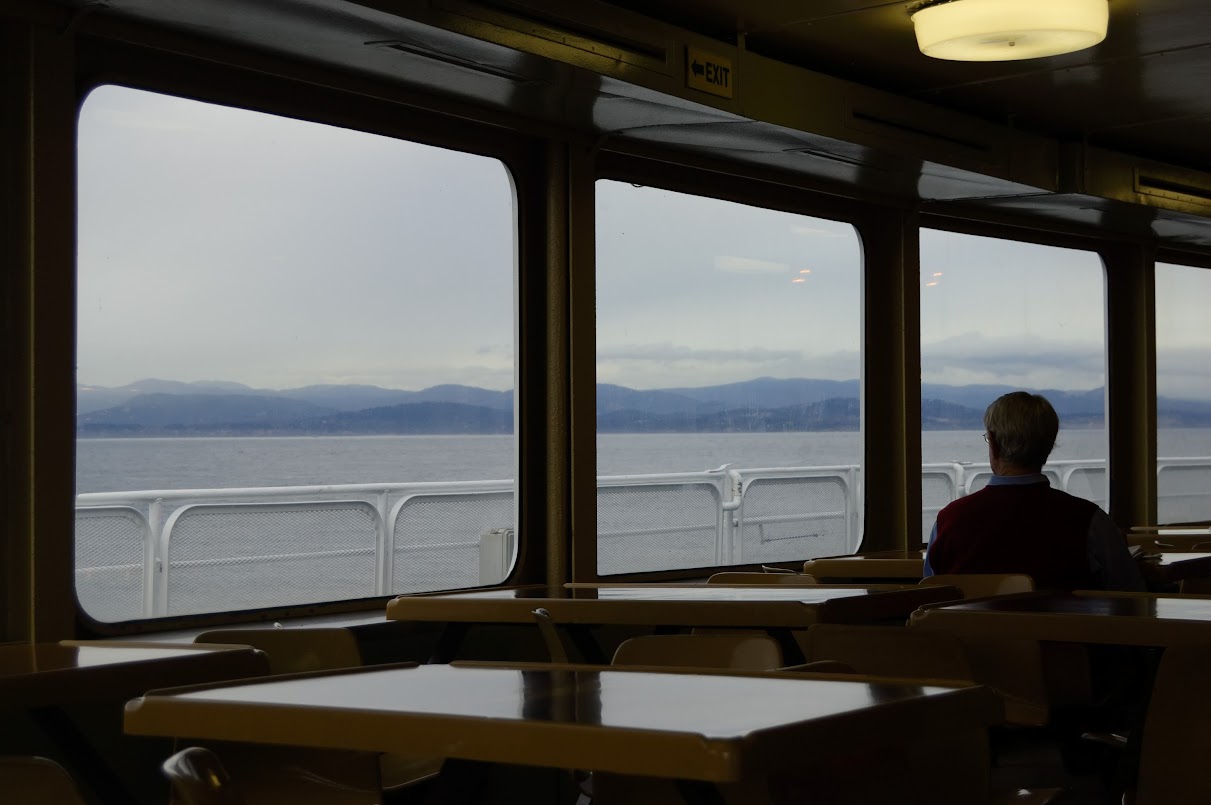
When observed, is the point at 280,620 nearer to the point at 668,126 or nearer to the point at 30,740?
the point at 30,740

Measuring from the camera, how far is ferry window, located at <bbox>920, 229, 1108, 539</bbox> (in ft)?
23.5

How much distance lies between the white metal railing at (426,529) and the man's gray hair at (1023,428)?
1.86 metres

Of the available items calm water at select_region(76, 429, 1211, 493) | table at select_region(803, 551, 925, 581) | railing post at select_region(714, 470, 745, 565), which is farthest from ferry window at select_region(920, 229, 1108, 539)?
calm water at select_region(76, 429, 1211, 493)

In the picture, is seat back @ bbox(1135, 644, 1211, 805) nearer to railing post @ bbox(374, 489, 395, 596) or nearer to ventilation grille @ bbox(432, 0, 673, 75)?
ventilation grille @ bbox(432, 0, 673, 75)

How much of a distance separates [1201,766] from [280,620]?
2.67 metres

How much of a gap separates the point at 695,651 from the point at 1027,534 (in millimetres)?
1413

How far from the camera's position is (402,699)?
1.80 meters

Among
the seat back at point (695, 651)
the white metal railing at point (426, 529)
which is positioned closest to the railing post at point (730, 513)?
the white metal railing at point (426, 529)

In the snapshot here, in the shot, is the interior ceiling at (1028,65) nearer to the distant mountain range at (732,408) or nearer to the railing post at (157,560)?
the distant mountain range at (732,408)

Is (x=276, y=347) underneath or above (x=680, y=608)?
above

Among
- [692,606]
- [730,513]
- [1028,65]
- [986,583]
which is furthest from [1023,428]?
[730,513]

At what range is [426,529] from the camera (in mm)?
39156

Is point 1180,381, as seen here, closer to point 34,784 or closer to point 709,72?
point 709,72

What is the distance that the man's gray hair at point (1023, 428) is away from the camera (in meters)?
3.89
